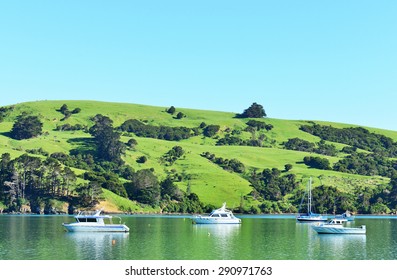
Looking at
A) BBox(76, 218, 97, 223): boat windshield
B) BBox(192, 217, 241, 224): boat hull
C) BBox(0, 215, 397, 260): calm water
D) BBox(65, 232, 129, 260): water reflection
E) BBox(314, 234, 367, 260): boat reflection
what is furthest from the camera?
BBox(192, 217, 241, 224): boat hull

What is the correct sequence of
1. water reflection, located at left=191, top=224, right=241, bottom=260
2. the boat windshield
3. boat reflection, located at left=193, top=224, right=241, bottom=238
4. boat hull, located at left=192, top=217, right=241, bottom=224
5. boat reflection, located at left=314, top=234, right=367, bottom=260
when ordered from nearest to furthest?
water reflection, located at left=191, top=224, right=241, bottom=260 < boat reflection, located at left=314, top=234, right=367, bottom=260 < boat reflection, located at left=193, top=224, right=241, bottom=238 < the boat windshield < boat hull, located at left=192, top=217, right=241, bottom=224

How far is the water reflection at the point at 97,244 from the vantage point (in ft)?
299

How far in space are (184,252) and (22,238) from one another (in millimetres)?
31478

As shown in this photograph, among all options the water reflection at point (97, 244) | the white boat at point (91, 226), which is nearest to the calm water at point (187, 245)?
the water reflection at point (97, 244)

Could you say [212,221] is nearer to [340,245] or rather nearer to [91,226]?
[91,226]

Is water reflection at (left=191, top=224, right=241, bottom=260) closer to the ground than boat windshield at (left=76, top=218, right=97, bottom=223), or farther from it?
closer to the ground

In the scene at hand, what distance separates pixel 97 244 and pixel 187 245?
1408 cm

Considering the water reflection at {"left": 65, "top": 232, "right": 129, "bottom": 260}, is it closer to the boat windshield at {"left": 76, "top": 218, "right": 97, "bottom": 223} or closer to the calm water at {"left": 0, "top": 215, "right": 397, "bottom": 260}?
the calm water at {"left": 0, "top": 215, "right": 397, "bottom": 260}

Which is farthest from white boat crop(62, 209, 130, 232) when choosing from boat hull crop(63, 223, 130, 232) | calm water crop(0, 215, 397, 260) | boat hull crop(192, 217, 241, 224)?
boat hull crop(192, 217, 241, 224)

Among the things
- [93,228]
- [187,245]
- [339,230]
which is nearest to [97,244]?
[187,245]

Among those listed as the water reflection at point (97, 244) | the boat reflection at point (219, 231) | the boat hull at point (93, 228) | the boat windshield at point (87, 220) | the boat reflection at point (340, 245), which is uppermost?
the boat windshield at point (87, 220)

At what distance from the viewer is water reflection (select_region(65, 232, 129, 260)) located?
299 ft

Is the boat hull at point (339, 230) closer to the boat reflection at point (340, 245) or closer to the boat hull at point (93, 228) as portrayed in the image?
the boat reflection at point (340, 245)

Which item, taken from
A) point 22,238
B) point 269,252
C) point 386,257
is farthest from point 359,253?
point 22,238
